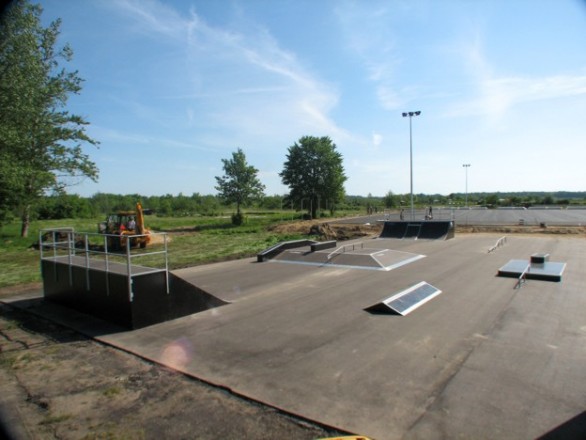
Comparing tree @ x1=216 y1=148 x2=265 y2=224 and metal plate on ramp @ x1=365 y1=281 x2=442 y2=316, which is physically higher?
tree @ x1=216 y1=148 x2=265 y2=224

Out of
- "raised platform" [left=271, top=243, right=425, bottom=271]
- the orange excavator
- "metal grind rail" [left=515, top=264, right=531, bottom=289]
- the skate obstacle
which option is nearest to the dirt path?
the skate obstacle

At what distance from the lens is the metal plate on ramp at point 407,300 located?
27.0 feet

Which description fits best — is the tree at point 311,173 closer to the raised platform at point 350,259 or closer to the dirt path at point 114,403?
the raised platform at point 350,259

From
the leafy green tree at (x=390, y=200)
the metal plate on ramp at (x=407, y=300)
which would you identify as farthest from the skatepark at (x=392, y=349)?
the leafy green tree at (x=390, y=200)

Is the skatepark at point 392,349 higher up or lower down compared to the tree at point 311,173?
lower down

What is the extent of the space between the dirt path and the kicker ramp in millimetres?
21093

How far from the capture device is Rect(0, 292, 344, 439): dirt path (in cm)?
396

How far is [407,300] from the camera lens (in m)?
8.86

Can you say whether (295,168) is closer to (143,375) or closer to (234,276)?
(234,276)

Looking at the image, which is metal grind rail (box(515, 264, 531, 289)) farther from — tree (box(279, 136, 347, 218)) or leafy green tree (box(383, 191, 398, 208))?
leafy green tree (box(383, 191, 398, 208))

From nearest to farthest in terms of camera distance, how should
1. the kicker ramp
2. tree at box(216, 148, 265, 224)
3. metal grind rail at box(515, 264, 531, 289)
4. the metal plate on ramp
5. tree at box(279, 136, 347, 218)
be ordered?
the metal plate on ramp
metal grind rail at box(515, 264, 531, 289)
the kicker ramp
tree at box(216, 148, 265, 224)
tree at box(279, 136, 347, 218)

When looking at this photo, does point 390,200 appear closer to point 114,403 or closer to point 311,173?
point 311,173

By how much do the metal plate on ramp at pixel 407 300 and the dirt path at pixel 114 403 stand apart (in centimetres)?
449

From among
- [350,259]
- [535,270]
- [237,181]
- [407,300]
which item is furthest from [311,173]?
[407,300]
